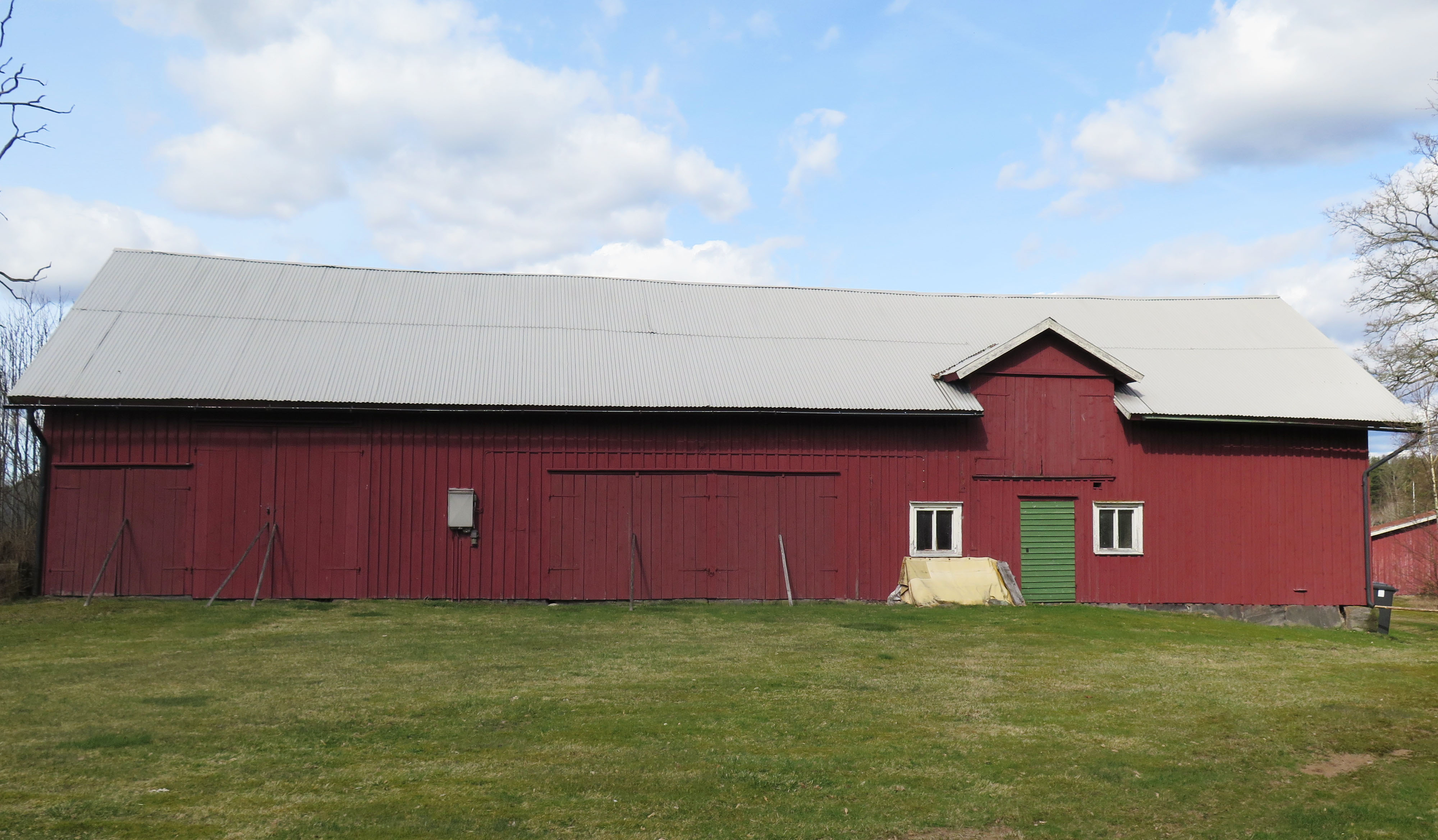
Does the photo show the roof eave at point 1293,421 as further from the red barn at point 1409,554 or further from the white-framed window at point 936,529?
the red barn at point 1409,554

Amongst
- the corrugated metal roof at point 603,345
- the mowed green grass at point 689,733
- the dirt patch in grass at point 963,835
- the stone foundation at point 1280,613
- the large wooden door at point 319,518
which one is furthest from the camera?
the stone foundation at point 1280,613

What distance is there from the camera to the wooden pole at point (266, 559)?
20.6 m

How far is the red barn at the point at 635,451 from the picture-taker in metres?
21.0

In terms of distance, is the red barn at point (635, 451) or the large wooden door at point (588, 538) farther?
the large wooden door at point (588, 538)

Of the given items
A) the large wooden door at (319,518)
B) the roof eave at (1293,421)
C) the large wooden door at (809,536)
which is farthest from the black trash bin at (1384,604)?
the large wooden door at (319,518)

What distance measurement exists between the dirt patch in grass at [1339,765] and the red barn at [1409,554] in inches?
1357

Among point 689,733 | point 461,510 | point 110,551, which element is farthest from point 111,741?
point 110,551

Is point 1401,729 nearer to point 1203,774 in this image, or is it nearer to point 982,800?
point 1203,774

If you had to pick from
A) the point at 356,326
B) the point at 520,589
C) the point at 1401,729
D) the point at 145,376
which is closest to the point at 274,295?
the point at 356,326

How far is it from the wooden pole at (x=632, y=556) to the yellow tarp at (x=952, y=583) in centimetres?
535

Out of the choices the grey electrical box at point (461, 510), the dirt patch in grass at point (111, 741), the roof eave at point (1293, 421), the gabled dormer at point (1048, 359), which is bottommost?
the dirt patch in grass at point (111, 741)

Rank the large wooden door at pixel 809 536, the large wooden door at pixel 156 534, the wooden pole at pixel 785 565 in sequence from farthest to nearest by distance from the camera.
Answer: the large wooden door at pixel 809 536 → the wooden pole at pixel 785 565 → the large wooden door at pixel 156 534

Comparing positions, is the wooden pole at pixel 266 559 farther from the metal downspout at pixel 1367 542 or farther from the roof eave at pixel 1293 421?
the metal downspout at pixel 1367 542

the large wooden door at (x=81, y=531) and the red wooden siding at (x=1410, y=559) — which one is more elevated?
the large wooden door at (x=81, y=531)
